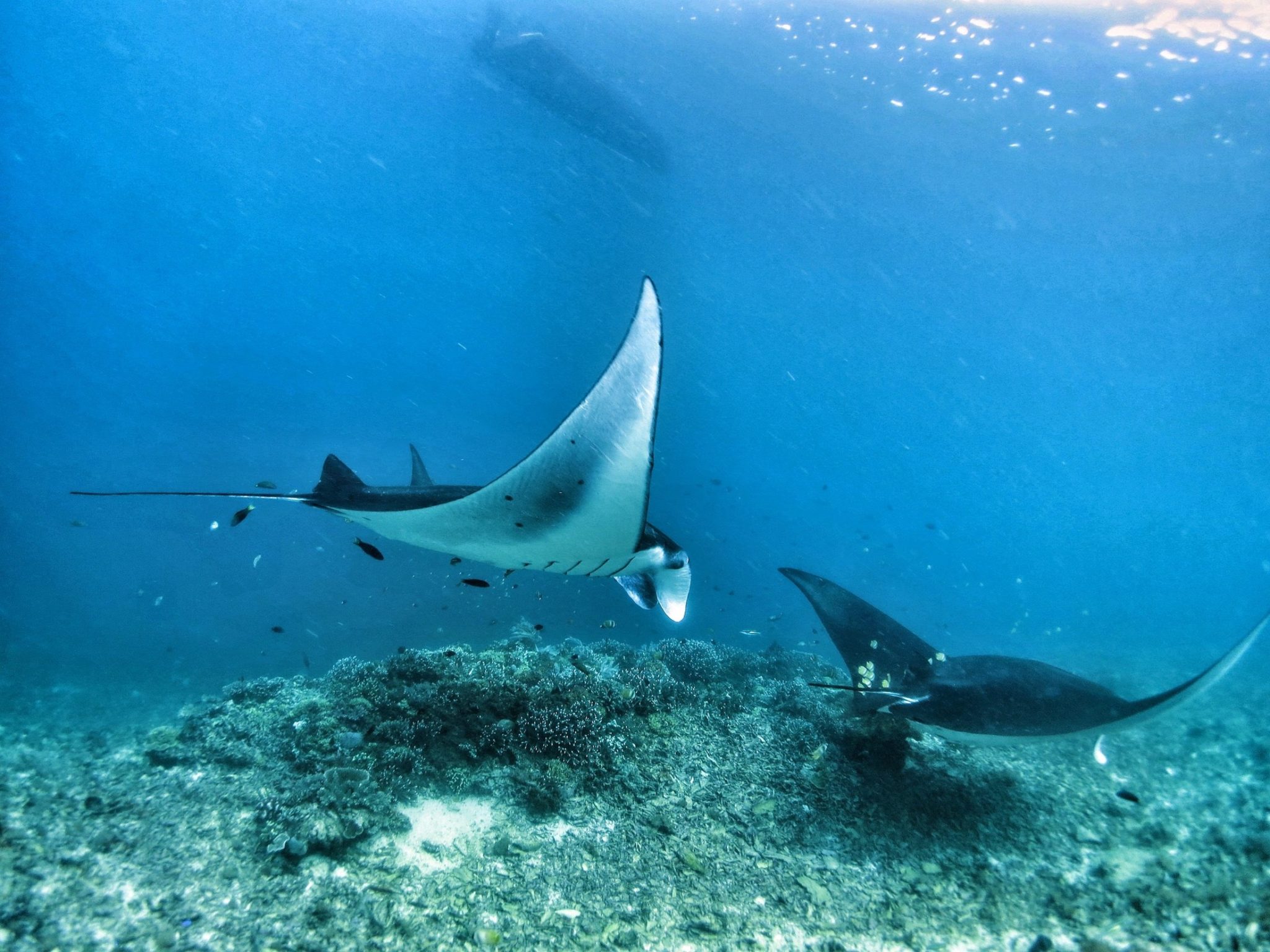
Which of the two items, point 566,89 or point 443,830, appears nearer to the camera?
point 443,830

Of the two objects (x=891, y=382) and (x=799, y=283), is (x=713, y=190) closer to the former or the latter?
(x=799, y=283)

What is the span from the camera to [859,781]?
3.97 m

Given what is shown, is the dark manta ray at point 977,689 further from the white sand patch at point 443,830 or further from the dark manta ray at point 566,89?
the dark manta ray at point 566,89

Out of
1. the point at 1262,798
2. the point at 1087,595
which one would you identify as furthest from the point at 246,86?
the point at 1087,595

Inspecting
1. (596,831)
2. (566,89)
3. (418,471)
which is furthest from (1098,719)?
(566,89)

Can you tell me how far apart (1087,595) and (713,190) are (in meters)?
75.3

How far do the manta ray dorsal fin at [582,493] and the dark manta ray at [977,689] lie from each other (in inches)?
56.0

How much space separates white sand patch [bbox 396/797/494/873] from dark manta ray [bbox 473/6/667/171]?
70.4ft

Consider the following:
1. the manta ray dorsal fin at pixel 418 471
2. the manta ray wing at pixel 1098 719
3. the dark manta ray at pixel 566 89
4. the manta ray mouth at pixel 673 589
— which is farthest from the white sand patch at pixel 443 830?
the dark manta ray at pixel 566 89

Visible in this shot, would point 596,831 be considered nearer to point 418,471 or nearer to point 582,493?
point 582,493

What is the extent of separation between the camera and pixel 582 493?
2951 mm

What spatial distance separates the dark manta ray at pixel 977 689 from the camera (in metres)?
2.99

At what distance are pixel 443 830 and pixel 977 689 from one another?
3.70 metres

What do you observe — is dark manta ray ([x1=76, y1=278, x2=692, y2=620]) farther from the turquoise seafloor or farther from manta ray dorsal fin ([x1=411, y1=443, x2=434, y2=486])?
manta ray dorsal fin ([x1=411, y1=443, x2=434, y2=486])
